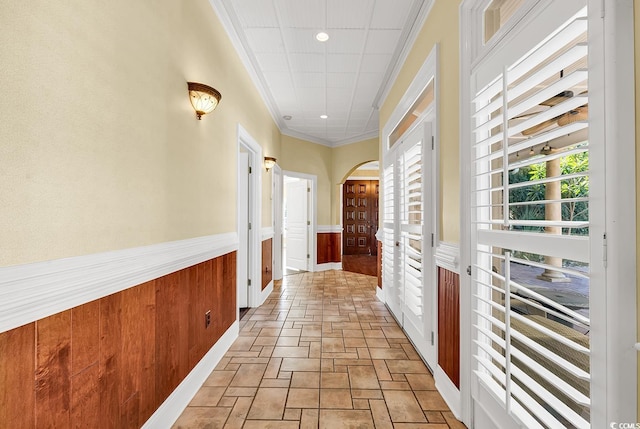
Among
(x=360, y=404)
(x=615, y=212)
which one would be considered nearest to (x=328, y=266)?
(x=360, y=404)

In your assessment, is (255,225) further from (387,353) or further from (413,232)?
(387,353)

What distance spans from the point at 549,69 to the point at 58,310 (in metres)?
1.83

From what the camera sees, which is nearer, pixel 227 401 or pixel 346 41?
pixel 227 401

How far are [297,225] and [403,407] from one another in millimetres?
4932

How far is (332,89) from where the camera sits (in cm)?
395

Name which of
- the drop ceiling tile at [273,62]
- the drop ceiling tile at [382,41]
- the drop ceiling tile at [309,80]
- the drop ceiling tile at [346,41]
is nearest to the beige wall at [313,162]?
the drop ceiling tile at [309,80]

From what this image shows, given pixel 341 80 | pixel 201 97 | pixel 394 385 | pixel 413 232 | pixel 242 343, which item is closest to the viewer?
pixel 201 97

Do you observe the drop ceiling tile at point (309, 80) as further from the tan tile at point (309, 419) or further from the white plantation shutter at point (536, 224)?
the tan tile at point (309, 419)

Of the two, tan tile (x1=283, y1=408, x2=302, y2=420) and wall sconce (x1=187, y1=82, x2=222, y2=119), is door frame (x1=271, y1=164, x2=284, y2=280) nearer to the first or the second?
wall sconce (x1=187, y1=82, x2=222, y2=119)

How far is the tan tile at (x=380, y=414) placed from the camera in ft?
5.64

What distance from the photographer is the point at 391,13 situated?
97.6 inches

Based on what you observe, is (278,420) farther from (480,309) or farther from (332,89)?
(332,89)

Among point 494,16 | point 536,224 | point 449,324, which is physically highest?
point 494,16

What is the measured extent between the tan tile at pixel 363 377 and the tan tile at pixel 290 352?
0.45 m
